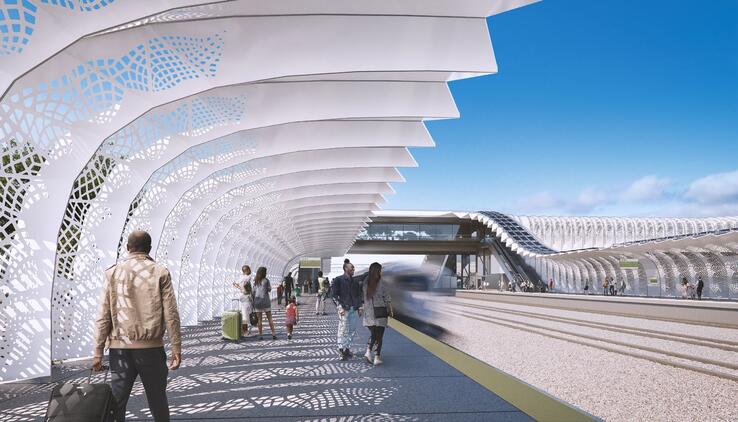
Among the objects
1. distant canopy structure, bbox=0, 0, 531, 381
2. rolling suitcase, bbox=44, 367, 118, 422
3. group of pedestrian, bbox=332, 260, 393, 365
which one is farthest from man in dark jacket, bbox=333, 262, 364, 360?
rolling suitcase, bbox=44, 367, 118, 422

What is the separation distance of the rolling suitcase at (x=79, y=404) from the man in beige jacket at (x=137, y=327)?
411mm

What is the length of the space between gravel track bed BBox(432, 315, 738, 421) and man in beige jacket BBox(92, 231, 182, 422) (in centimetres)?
541

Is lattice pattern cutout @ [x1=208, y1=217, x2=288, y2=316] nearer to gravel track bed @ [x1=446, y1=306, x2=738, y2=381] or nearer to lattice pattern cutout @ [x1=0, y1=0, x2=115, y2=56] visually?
gravel track bed @ [x1=446, y1=306, x2=738, y2=381]

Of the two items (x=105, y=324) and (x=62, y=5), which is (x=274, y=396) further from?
(x=62, y=5)

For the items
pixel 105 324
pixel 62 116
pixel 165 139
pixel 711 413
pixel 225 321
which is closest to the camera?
pixel 105 324

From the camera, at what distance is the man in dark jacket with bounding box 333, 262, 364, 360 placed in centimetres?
1105

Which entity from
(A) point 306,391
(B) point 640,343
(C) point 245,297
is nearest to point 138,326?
(A) point 306,391

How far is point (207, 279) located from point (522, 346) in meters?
11.7

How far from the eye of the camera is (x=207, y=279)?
74.6 ft

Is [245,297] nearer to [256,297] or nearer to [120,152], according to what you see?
[256,297]

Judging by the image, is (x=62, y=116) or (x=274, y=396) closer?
(x=274, y=396)

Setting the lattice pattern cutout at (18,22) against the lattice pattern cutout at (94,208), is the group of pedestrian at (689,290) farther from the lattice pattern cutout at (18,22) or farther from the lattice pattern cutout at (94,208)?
the lattice pattern cutout at (18,22)

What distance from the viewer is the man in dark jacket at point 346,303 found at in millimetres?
11047

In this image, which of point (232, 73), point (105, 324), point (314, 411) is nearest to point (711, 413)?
point (314, 411)
